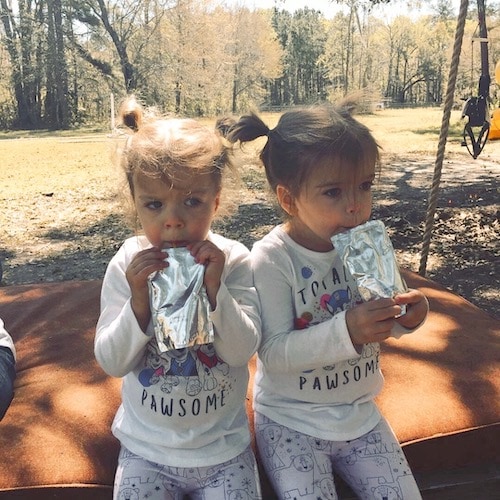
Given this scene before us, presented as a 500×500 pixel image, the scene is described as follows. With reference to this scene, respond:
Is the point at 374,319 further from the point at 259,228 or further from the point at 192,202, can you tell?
the point at 259,228

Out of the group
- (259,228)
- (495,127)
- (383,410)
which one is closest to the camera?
(383,410)

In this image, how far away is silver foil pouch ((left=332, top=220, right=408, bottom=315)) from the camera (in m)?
1.42

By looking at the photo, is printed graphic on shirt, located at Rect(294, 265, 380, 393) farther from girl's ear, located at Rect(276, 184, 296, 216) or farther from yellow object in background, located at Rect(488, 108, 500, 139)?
yellow object in background, located at Rect(488, 108, 500, 139)

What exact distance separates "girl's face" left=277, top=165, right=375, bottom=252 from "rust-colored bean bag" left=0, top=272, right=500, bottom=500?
0.69 meters

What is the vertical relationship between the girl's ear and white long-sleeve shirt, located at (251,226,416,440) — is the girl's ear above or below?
above

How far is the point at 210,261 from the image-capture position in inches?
54.4

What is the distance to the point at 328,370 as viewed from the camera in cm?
156

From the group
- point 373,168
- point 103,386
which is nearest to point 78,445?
point 103,386

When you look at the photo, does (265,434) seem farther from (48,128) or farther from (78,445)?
(48,128)

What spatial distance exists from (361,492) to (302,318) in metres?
0.48

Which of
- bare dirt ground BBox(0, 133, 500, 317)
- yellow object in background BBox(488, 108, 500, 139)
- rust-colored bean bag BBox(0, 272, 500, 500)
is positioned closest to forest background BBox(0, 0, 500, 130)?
bare dirt ground BBox(0, 133, 500, 317)

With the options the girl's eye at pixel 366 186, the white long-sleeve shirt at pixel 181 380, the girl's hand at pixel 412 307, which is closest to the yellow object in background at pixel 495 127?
the girl's eye at pixel 366 186

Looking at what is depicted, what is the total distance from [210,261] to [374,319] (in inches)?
15.7

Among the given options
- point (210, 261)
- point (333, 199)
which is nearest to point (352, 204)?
point (333, 199)
